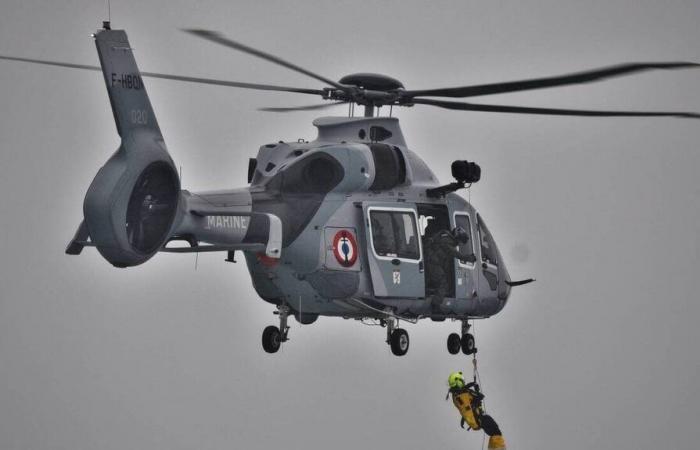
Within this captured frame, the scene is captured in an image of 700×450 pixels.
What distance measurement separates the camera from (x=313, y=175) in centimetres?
1861

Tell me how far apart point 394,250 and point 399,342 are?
4.17 feet

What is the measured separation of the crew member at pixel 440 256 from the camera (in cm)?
1967

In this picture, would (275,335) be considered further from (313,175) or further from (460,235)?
(460,235)

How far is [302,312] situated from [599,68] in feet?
17.1

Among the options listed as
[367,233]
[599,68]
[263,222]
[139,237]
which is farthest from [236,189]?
[599,68]

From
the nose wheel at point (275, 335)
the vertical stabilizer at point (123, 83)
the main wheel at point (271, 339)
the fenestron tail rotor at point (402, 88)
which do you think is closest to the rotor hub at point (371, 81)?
the fenestron tail rotor at point (402, 88)

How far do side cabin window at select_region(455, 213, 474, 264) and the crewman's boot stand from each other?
2.97 metres

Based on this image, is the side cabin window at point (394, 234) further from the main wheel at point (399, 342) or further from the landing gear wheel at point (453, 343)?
the landing gear wheel at point (453, 343)

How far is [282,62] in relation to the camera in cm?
1697

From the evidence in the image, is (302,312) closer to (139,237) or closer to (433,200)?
(433,200)

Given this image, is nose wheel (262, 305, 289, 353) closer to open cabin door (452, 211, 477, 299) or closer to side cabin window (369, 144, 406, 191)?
side cabin window (369, 144, 406, 191)

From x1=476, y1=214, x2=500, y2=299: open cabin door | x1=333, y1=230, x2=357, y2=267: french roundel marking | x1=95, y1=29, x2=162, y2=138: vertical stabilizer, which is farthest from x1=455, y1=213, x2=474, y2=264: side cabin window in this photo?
x1=95, y1=29, x2=162, y2=138: vertical stabilizer

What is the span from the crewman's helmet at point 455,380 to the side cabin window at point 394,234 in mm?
1629

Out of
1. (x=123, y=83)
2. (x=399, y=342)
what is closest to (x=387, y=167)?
(x=399, y=342)
